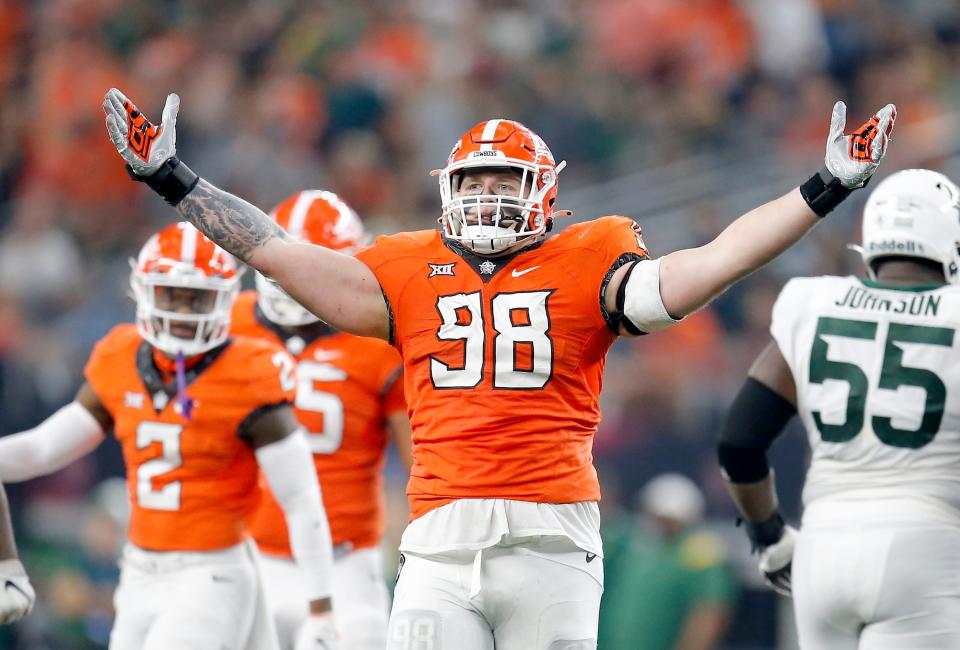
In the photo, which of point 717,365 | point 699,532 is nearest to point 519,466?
point 699,532

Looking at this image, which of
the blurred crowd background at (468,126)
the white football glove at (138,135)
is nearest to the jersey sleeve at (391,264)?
the white football glove at (138,135)

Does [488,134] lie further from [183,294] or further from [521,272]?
[183,294]

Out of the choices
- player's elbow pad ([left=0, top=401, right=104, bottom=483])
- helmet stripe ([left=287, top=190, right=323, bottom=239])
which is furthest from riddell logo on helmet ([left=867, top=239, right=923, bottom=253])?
player's elbow pad ([left=0, top=401, right=104, bottom=483])

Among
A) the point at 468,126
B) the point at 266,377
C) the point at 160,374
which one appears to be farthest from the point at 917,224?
the point at 468,126

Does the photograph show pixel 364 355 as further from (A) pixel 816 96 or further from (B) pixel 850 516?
(A) pixel 816 96

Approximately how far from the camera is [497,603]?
3.77 metres

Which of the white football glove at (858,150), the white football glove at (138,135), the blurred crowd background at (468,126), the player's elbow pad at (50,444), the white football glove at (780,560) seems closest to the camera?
the white football glove at (858,150)

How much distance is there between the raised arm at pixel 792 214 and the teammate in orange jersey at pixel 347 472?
190 cm

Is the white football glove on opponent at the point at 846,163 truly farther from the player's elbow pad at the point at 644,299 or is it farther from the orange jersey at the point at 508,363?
the orange jersey at the point at 508,363

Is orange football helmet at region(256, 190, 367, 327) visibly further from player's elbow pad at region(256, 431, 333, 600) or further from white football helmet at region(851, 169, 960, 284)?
white football helmet at region(851, 169, 960, 284)

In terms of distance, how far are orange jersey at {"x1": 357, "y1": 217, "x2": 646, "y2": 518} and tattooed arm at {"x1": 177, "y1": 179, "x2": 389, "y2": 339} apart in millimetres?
75

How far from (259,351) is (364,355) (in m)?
0.54

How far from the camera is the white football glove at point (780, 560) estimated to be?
4750mm

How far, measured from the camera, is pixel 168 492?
4848 millimetres
